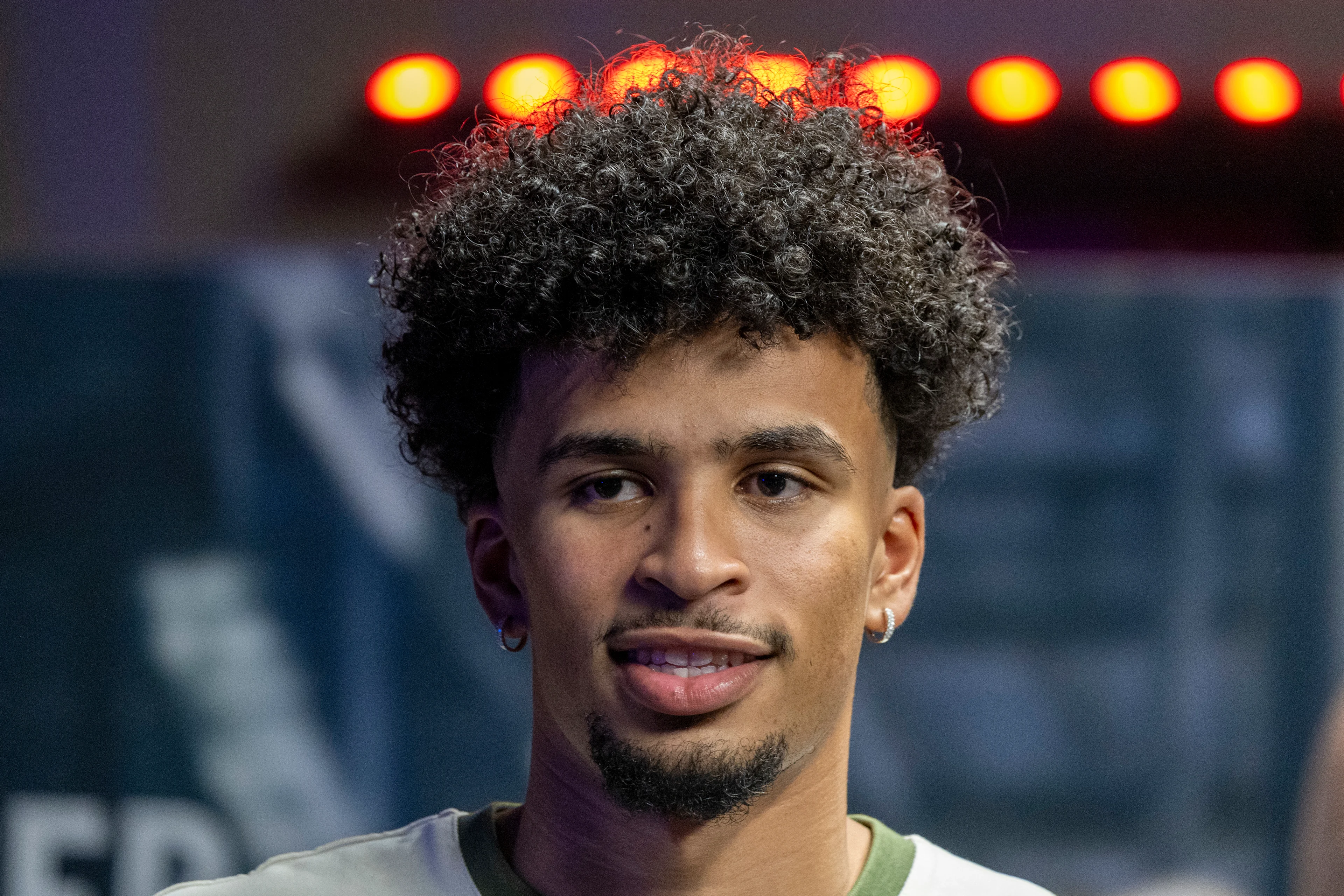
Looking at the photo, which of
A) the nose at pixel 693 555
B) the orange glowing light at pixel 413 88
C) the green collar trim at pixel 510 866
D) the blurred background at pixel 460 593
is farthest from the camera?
the blurred background at pixel 460 593

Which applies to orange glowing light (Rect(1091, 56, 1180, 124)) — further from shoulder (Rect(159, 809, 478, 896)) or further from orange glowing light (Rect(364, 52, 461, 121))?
shoulder (Rect(159, 809, 478, 896))

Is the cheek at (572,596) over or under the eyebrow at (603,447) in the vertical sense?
under

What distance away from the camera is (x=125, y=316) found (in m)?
3.28

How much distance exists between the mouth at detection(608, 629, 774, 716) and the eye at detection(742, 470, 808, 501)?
0.17m

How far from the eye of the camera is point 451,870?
167 cm

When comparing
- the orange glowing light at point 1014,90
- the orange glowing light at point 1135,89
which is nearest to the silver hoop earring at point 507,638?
the orange glowing light at point 1014,90

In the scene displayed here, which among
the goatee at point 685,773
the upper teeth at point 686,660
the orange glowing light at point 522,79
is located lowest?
the goatee at point 685,773

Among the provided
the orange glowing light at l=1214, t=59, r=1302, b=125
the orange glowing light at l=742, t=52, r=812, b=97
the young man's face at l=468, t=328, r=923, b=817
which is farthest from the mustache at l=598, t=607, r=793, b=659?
the orange glowing light at l=1214, t=59, r=1302, b=125

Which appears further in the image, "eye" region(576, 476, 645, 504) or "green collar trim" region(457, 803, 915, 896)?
"green collar trim" region(457, 803, 915, 896)

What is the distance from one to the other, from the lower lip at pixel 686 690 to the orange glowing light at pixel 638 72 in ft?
2.52

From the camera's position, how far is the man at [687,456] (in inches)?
56.6

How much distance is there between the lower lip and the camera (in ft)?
4.62

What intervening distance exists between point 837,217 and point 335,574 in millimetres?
2085

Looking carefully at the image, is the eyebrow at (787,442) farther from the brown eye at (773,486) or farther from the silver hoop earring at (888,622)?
the silver hoop earring at (888,622)
